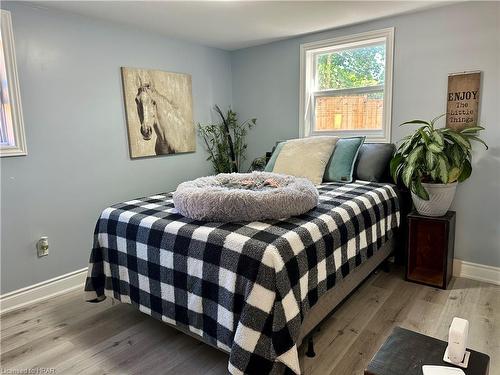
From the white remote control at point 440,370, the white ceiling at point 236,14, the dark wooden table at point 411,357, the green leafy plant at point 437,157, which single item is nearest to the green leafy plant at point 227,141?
the white ceiling at point 236,14

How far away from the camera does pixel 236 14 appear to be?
272 centimetres

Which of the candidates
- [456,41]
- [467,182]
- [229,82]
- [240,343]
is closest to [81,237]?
[240,343]

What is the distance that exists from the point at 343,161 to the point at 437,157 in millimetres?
729

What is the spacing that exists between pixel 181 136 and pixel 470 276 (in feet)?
9.55

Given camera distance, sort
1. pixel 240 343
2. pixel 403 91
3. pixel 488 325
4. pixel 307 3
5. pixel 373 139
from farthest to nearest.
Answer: pixel 373 139 → pixel 403 91 → pixel 307 3 → pixel 488 325 → pixel 240 343

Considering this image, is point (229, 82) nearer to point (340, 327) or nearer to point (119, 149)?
point (119, 149)

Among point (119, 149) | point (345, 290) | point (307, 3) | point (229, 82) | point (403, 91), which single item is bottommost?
point (345, 290)

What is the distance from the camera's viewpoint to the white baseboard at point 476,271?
2.58 m

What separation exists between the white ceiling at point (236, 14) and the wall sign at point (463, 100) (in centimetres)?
60

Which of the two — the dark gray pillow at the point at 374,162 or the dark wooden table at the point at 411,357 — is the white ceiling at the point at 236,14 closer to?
the dark gray pillow at the point at 374,162

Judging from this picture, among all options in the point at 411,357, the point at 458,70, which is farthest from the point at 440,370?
the point at 458,70

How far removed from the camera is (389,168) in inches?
110

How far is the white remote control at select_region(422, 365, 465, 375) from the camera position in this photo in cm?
105

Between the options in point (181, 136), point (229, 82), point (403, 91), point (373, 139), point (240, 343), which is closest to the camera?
point (240, 343)
